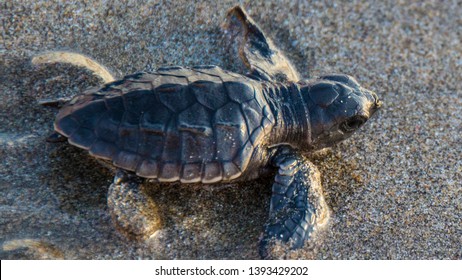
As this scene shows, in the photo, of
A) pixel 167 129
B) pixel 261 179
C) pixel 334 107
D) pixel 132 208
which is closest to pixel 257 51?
pixel 334 107

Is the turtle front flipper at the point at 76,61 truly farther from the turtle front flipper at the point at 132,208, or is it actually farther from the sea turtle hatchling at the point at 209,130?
the turtle front flipper at the point at 132,208

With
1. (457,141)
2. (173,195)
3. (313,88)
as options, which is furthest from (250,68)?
(457,141)

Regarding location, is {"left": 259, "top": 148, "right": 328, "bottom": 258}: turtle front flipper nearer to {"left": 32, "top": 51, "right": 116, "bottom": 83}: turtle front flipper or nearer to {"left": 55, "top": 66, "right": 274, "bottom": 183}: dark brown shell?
{"left": 55, "top": 66, "right": 274, "bottom": 183}: dark brown shell

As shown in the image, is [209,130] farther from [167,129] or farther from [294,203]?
[294,203]

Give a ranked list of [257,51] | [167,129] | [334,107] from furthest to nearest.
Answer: [257,51] → [334,107] → [167,129]

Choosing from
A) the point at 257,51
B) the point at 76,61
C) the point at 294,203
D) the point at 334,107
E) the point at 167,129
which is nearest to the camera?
the point at 167,129

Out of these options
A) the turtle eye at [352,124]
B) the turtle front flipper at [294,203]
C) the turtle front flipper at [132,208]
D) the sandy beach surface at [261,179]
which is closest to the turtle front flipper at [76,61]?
the sandy beach surface at [261,179]
